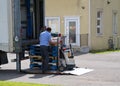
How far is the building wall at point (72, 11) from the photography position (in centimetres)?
2930

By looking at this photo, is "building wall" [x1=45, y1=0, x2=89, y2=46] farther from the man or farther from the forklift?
Answer: the man

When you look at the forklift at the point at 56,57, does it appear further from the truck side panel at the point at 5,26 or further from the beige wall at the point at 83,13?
the beige wall at the point at 83,13

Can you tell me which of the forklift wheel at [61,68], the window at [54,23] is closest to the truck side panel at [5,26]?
the forklift wheel at [61,68]

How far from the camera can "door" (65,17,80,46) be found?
29359mm

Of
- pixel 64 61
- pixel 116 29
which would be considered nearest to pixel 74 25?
pixel 116 29

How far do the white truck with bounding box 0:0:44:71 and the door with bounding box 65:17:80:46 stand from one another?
12.8 metres

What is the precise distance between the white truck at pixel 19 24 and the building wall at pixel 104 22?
13410 mm

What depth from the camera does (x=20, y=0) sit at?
51.7ft

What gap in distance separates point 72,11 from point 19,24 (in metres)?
14.6

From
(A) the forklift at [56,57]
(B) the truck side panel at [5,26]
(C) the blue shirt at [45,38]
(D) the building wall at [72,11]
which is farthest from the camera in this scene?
(D) the building wall at [72,11]

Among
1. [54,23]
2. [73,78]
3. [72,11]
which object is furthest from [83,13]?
[73,78]

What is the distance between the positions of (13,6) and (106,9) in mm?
17675

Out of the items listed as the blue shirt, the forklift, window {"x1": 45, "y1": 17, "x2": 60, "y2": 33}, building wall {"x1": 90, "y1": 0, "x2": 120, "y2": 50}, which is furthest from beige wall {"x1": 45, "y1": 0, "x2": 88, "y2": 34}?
the blue shirt

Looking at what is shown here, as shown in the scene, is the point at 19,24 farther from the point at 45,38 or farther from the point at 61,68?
the point at 61,68
